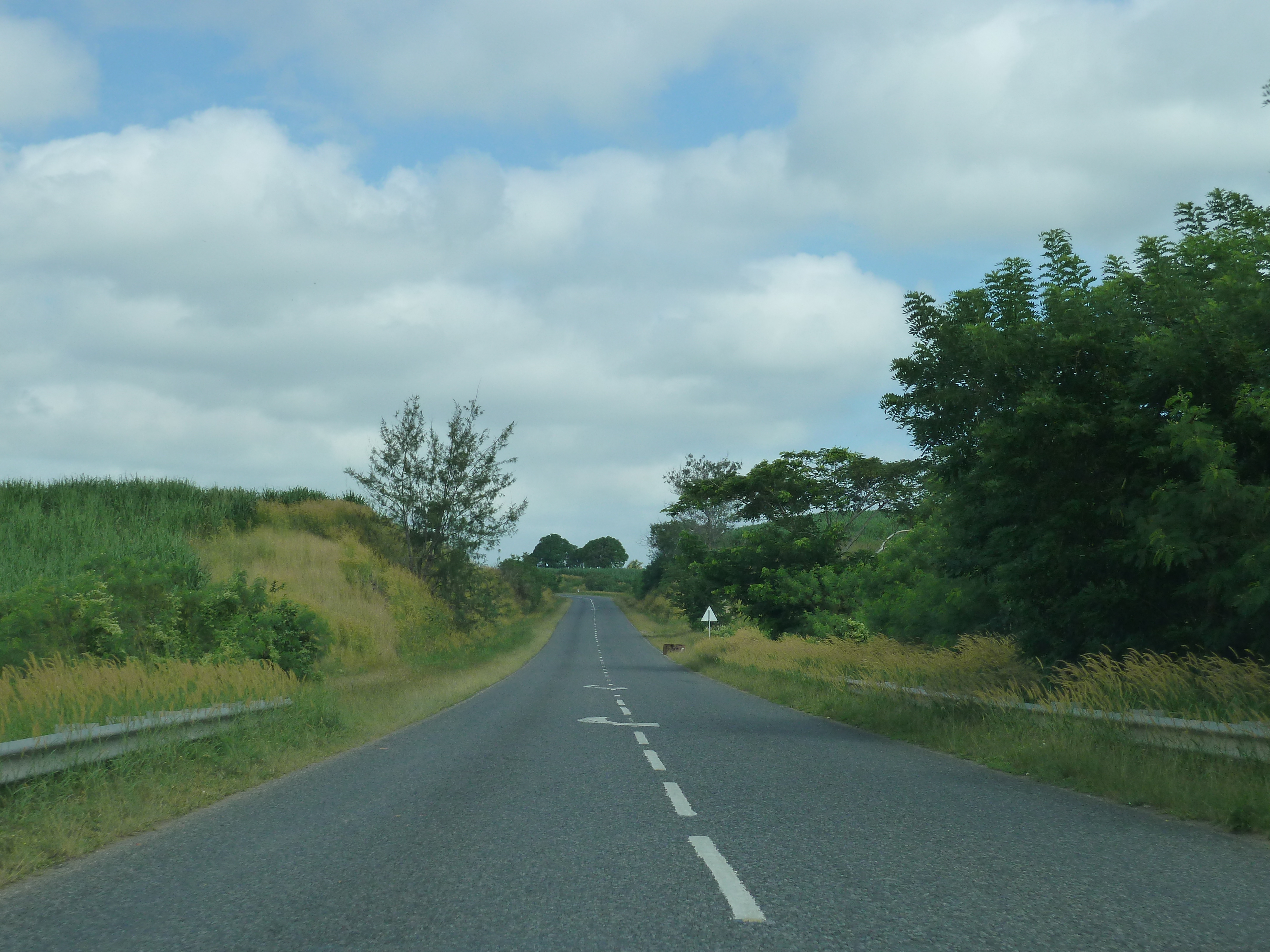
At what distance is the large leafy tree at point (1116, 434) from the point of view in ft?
34.1

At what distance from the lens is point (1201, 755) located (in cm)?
862

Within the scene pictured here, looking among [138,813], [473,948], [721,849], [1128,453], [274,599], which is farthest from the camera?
[274,599]

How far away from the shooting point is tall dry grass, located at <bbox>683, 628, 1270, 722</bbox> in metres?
9.76

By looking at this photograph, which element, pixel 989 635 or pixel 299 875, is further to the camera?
pixel 989 635

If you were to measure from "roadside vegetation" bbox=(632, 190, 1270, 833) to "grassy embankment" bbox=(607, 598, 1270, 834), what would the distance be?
0.03 m

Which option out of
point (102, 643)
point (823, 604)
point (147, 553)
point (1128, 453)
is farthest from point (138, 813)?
point (823, 604)

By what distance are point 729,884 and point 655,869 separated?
55 cm

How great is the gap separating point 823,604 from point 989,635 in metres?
18.6

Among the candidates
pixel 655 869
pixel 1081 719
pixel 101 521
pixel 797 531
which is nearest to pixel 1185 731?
pixel 1081 719

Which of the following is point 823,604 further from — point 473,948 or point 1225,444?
point 473,948

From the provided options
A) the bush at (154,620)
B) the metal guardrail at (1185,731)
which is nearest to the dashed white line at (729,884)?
the metal guardrail at (1185,731)

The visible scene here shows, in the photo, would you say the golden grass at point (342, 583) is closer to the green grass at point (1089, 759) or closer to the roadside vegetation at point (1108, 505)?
the green grass at point (1089, 759)

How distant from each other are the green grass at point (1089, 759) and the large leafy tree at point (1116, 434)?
1890 millimetres

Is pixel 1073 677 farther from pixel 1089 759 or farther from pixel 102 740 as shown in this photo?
pixel 102 740
